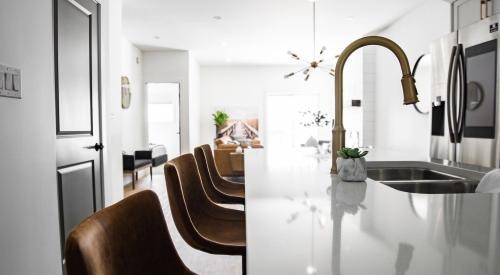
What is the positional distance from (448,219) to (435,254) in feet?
0.72

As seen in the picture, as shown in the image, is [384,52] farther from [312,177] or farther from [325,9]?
[312,177]

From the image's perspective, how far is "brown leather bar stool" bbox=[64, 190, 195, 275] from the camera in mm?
511

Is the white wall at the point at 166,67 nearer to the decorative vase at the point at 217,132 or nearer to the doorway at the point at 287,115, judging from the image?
the decorative vase at the point at 217,132

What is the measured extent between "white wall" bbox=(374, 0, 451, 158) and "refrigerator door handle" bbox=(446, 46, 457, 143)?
106 cm

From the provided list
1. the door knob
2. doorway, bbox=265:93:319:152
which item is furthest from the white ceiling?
the door knob

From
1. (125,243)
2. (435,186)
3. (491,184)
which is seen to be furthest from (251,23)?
(125,243)

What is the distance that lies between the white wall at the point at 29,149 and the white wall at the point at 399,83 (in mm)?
3621

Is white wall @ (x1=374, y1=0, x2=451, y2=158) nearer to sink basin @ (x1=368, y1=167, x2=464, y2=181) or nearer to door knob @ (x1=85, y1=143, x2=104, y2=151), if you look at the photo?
sink basin @ (x1=368, y1=167, x2=464, y2=181)

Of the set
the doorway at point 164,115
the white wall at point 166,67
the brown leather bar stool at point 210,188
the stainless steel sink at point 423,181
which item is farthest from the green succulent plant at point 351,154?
the doorway at point 164,115

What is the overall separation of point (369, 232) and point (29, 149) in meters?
1.61

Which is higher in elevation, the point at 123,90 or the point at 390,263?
the point at 123,90

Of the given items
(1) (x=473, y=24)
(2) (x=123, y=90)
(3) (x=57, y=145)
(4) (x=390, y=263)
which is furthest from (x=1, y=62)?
(2) (x=123, y=90)

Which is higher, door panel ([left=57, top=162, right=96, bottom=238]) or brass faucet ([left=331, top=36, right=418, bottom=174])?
brass faucet ([left=331, top=36, right=418, bottom=174])

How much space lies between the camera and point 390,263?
44 cm
